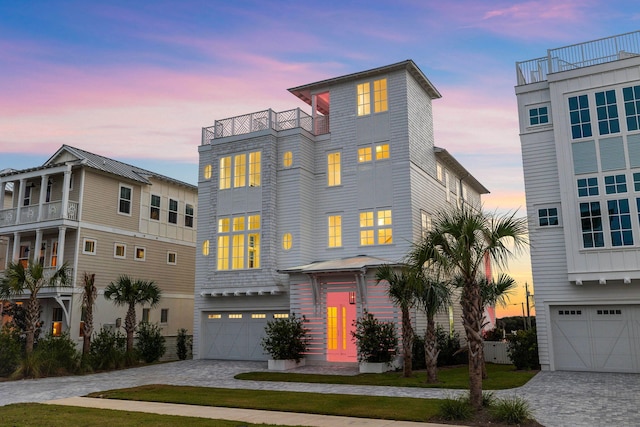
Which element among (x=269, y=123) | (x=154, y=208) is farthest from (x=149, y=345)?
(x=269, y=123)

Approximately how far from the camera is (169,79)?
24453 millimetres

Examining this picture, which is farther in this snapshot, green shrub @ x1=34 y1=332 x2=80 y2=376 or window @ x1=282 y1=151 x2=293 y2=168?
window @ x1=282 y1=151 x2=293 y2=168

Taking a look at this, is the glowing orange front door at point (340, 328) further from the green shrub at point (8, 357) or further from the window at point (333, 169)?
the green shrub at point (8, 357)

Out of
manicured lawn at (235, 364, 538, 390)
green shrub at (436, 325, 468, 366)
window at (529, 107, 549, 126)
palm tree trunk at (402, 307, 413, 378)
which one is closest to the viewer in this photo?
manicured lawn at (235, 364, 538, 390)

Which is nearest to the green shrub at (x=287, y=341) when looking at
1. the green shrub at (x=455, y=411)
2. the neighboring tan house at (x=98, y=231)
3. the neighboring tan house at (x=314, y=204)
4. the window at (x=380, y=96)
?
the neighboring tan house at (x=314, y=204)

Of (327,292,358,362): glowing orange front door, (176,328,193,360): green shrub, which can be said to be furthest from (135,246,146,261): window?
(327,292,358,362): glowing orange front door

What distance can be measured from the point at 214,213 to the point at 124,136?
9216 mm

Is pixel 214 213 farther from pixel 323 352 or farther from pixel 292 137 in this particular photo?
pixel 323 352

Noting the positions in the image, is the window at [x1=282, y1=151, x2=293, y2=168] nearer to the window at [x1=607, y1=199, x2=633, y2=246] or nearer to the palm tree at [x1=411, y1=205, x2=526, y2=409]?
the window at [x1=607, y1=199, x2=633, y2=246]

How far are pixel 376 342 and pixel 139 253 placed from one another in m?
17.5

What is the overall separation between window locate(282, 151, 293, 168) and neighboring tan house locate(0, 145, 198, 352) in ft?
33.9

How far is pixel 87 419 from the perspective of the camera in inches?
436

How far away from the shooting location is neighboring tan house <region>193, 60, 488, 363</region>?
74.3 ft

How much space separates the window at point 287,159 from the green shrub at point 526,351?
13.0 meters
